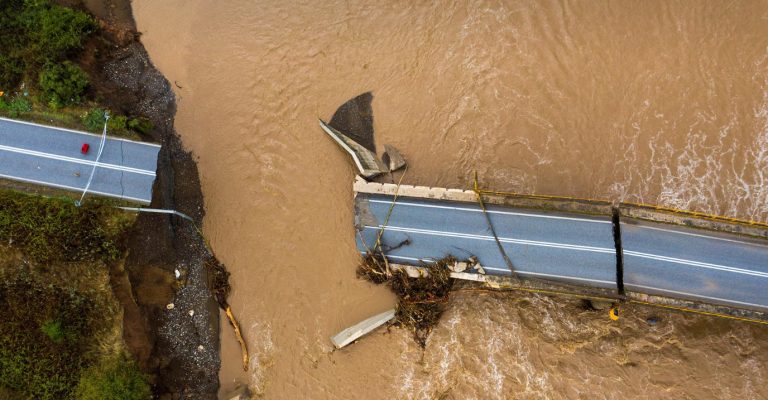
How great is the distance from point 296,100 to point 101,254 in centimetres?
800

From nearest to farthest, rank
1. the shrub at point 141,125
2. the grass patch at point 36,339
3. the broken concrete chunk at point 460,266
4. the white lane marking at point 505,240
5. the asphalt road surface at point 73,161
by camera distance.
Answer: the white lane marking at point 505,240
the grass patch at point 36,339
the broken concrete chunk at point 460,266
the asphalt road surface at point 73,161
the shrub at point 141,125

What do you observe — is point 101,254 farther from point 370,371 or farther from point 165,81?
point 370,371

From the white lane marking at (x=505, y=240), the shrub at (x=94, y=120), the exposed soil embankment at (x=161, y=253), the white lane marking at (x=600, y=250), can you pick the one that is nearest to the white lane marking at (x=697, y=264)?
the white lane marking at (x=600, y=250)

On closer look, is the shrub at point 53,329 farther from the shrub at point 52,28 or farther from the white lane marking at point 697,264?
the white lane marking at point 697,264

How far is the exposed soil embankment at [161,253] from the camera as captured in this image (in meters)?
13.6

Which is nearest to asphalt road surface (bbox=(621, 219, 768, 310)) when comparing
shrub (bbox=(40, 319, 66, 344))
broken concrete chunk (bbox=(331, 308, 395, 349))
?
broken concrete chunk (bbox=(331, 308, 395, 349))

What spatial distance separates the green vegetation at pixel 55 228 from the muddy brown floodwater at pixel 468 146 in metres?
3.23

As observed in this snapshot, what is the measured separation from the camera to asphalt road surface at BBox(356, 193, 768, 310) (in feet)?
39.1

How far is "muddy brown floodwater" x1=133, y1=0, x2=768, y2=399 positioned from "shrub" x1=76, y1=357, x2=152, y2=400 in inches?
102

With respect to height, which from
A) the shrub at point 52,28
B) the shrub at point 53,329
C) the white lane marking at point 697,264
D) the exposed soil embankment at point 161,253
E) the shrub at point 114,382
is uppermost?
the white lane marking at point 697,264

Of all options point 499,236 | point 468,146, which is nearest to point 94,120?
point 468,146

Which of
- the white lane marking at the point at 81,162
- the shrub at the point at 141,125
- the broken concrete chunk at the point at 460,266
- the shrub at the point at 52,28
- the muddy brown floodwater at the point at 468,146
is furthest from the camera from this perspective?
the shrub at the point at 52,28

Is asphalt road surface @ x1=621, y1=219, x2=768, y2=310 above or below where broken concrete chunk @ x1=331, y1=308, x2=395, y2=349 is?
above

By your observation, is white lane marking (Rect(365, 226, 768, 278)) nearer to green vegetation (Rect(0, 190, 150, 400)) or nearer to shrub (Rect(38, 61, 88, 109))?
green vegetation (Rect(0, 190, 150, 400))
